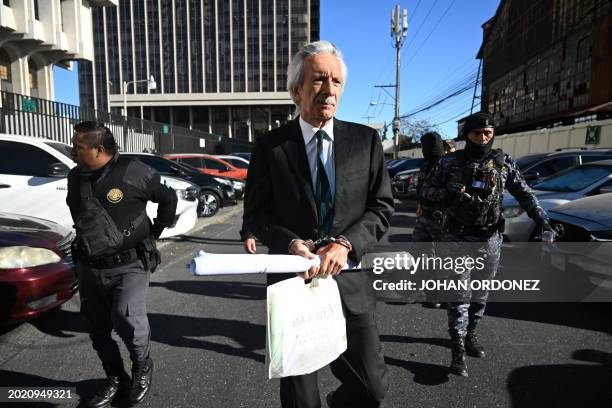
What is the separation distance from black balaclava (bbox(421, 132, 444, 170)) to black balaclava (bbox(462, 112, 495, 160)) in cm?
167

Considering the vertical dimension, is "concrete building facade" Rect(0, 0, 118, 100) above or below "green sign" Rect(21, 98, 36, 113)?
above

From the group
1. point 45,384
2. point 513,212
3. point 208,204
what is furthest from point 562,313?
point 208,204

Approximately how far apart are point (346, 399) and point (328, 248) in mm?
755

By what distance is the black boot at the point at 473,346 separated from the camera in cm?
320

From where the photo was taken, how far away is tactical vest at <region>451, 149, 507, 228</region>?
2.97 metres

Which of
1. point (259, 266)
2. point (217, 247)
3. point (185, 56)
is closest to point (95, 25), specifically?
point (185, 56)

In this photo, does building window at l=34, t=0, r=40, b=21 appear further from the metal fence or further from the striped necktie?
the striped necktie

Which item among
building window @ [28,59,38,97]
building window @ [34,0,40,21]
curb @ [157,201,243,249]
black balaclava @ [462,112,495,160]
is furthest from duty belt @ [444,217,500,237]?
building window @ [28,59,38,97]

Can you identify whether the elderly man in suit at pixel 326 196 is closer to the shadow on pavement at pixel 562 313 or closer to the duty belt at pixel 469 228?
the duty belt at pixel 469 228

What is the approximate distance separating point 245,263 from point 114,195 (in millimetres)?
1340

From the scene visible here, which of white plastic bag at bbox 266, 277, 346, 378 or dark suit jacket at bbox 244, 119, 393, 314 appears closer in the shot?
white plastic bag at bbox 266, 277, 346, 378

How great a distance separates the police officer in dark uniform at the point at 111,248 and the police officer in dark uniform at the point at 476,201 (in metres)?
2.12

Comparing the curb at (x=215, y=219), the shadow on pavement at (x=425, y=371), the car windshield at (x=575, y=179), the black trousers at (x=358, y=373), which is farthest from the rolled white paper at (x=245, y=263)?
the curb at (x=215, y=219)

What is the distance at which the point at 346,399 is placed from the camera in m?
1.85
